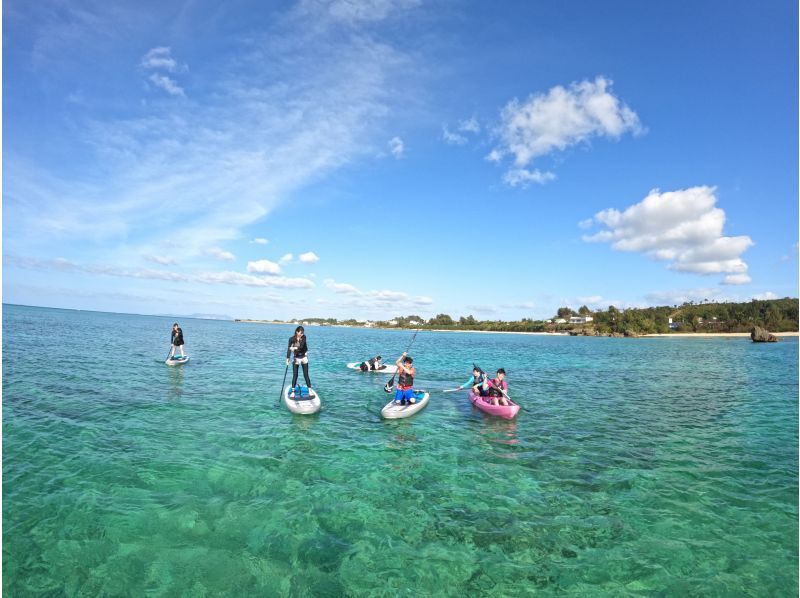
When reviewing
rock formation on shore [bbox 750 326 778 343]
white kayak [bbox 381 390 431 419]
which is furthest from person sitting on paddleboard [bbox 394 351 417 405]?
rock formation on shore [bbox 750 326 778 343]

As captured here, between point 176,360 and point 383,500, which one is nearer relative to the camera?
point 383,500

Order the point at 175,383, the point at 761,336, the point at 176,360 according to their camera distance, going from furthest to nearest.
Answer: the point at 761,336 < the point at 176,360 < the point at 175,383

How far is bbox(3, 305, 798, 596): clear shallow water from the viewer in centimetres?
748

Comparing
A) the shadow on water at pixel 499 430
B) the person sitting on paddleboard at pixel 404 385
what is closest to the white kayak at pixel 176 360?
the person sitting on paddleboard at pixel 404 385

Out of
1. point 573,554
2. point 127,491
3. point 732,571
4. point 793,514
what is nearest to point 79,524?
point 127,491

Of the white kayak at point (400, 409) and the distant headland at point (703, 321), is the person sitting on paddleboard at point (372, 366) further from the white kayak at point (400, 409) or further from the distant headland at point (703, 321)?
the distant headland at point (703, 321)

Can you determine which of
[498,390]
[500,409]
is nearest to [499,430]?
[500,409]

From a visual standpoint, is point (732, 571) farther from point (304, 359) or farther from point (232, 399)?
point (232, 399)

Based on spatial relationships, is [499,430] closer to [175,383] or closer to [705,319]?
[175,383]

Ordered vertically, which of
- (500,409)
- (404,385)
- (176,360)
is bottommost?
(500,409)

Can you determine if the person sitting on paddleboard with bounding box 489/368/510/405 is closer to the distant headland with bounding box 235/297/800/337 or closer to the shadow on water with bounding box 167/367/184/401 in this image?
the shadow on water with bounding box 167/367/184/401

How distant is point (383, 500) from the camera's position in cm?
1033

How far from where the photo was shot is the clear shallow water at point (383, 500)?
7484 mm

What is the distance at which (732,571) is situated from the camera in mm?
7867
